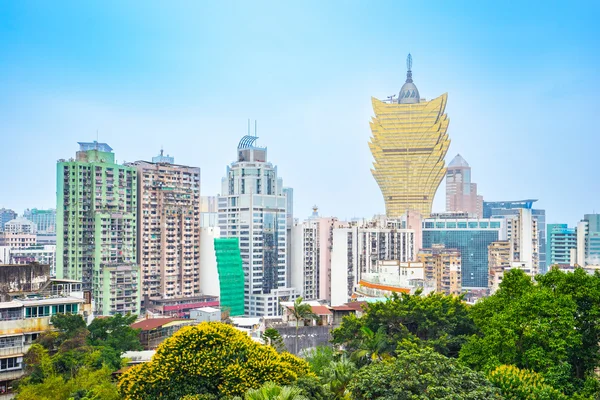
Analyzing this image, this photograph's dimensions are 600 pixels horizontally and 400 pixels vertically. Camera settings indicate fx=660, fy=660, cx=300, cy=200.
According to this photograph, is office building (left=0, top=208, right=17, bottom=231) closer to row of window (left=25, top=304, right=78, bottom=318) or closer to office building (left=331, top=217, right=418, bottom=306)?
office building (left=331, top=217, right=418, bottom=306)

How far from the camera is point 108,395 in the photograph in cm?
1759

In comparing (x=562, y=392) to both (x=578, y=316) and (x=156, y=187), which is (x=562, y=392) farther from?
(x=156, y=187)

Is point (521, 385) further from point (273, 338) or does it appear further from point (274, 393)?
point (273, 338)

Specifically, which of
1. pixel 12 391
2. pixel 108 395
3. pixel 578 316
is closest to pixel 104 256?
pixel 12 391

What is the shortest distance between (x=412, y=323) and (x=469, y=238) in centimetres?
7878

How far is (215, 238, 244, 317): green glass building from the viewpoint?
68.7 metres

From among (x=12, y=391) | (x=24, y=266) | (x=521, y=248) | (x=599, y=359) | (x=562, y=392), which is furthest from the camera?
(x=521, y=248)

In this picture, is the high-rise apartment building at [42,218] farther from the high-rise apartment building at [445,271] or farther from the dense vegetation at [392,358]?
the dense vegetation at [392,358]

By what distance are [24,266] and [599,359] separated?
2184 cm

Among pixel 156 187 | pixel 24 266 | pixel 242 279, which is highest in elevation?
pixel 156 187

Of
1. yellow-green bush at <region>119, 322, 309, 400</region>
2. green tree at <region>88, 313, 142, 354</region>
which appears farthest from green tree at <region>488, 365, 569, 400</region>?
green tree at <region>88, 313, 142, 354</region>

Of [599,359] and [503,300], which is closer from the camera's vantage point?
[599,359]

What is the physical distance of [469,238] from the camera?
332 ft

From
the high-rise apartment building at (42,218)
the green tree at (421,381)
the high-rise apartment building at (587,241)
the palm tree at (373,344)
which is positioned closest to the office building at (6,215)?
the high-rise apartment building at (42,218)
